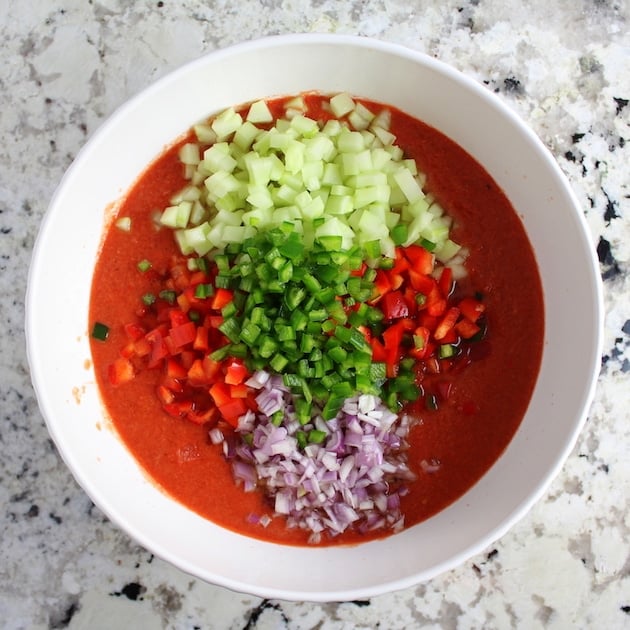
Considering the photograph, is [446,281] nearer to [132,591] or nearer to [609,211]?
[609,211]

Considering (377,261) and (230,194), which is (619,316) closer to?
(377,261)

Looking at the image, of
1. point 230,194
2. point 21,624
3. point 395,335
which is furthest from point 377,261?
point 21,624

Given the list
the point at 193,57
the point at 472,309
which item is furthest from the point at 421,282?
the point at 193,57

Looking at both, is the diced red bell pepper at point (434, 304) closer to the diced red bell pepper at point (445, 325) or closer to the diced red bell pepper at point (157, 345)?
the diced red bell pepper at point (445, 325)

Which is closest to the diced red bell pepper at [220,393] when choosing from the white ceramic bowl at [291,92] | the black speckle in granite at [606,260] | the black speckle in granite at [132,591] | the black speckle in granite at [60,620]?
the white ceramic bowl at [291,92]

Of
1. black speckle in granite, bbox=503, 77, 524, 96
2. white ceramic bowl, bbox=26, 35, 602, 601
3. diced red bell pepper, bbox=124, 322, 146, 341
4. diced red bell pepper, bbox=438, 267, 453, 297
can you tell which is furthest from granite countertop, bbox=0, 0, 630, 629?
diced red bell pepper, bbox=438, 267, 453, 297
